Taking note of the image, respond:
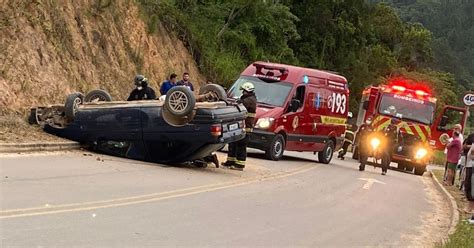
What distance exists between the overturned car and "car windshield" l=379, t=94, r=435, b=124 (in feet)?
39.6

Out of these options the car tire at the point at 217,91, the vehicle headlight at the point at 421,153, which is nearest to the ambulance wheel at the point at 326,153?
the vehicle headlight at the point at 421,153

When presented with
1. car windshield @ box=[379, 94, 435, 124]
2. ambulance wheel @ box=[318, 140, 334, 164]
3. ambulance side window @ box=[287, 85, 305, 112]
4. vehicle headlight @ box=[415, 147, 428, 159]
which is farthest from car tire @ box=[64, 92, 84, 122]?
vehicle headlight @ box=[415, 147, 428, 159]

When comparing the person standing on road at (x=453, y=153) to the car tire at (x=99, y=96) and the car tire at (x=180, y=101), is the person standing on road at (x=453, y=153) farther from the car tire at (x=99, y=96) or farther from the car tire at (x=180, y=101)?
the car tire at (x=99, y=96)

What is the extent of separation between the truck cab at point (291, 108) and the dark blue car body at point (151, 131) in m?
4.59

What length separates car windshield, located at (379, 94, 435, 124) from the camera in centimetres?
2580

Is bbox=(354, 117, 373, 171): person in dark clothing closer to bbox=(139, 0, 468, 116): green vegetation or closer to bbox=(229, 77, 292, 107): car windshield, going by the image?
bbox=(229, 77, 292, 107): car windshield

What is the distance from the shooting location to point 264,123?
19.7 metres

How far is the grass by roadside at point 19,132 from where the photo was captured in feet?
46.4

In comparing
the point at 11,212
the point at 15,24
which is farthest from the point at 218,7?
the point at 11,212

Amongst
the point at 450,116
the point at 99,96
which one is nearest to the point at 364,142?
the point at 99,96

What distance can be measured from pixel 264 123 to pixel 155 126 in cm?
593

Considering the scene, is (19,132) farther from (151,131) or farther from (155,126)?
(155,126)

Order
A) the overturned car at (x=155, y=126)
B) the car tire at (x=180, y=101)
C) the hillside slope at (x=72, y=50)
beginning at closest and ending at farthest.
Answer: the car tire at (x=180, y=101)
the overturned car at (x=155, y=126)
the hillside slope at (x=72, y=50)

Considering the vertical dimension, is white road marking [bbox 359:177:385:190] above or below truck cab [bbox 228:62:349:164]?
below
